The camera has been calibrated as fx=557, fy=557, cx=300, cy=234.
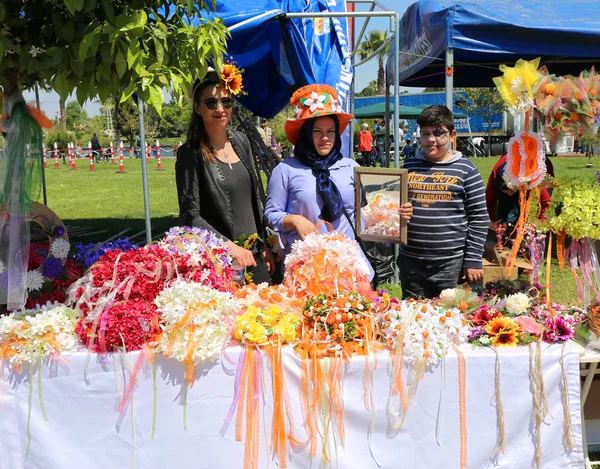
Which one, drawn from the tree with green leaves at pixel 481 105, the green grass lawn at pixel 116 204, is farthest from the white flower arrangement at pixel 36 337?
the tree with green leaves at pixel 481 105

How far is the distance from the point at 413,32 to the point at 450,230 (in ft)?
13.7

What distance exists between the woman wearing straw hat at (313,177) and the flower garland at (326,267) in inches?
6.1

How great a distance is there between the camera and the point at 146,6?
2.13m

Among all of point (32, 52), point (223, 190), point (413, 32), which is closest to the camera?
point (32, 52)

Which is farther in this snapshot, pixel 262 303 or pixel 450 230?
pixel 450 230

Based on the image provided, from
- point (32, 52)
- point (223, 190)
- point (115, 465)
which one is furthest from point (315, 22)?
point (115, 465)

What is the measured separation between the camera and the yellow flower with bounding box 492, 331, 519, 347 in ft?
7.08

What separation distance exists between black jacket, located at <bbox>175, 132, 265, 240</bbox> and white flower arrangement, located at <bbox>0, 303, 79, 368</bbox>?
30.6 inches

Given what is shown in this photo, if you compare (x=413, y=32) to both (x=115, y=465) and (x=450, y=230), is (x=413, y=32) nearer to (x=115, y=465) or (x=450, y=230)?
(x=450, y=230)

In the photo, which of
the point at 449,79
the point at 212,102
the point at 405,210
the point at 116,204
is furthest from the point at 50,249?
the point at 116,204

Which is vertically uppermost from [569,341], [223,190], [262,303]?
[223,190]

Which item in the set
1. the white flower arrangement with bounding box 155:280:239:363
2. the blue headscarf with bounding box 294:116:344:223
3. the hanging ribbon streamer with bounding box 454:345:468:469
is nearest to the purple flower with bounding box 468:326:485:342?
the hanging ribbon streamer with bounding box 454:345:468:469

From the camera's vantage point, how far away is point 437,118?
2.79m

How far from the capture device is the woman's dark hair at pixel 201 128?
275 cm
